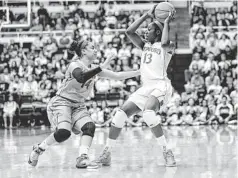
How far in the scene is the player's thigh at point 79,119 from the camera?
7.12 meters

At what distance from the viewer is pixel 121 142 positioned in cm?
1049

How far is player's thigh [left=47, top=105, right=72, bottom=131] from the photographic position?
23.1 ft

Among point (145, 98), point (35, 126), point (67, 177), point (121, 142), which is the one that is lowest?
point (35, 126)

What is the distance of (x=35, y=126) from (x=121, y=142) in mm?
6806

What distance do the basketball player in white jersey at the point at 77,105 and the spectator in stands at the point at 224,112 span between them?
949cm

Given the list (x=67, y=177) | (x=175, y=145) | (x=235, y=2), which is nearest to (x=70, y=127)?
(x=67, y=177)

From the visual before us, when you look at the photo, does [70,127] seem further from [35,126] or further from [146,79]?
[35,126]

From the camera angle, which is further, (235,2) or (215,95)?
(235,2)

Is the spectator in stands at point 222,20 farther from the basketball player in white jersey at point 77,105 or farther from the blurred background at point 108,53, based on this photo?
the basketball player in white jersey at point 77,105

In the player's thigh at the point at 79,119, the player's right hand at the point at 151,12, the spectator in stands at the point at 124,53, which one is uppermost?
the player's right hand at the point at 151,12

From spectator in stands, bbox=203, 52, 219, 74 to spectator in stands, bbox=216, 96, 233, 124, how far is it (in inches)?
65.3

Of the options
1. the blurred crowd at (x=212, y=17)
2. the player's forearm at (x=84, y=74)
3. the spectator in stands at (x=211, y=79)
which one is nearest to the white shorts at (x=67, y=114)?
the player's forearm at (x=84, y=74)

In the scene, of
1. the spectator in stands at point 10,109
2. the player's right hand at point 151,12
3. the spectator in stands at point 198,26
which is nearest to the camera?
the player's right hand at point 151,12

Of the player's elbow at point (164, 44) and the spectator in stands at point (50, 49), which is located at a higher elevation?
the player's elbow at point (164, 44)
